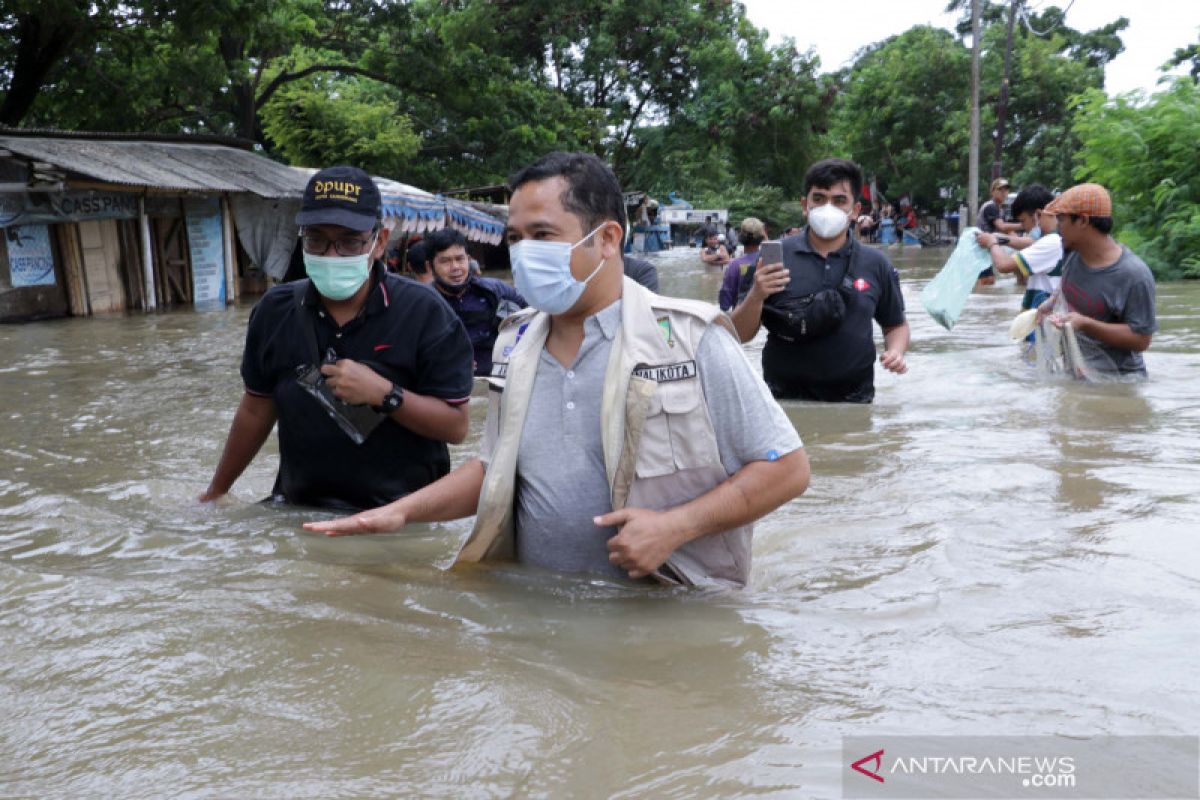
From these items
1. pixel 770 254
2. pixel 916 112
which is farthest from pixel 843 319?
pixel 916 112

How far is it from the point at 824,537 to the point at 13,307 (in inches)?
673

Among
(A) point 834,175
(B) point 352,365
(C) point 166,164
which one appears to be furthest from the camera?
(C) point 166,164

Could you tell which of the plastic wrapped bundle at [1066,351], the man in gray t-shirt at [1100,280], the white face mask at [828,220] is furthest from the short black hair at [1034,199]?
the white face mask at [828,220]

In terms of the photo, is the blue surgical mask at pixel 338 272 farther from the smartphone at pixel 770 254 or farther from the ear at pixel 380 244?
the smartphone at pixel 770 254

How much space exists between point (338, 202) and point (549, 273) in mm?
1202

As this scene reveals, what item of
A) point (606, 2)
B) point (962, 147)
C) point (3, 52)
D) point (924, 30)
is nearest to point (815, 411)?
point (3, 52)

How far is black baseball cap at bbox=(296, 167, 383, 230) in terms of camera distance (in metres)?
3.90

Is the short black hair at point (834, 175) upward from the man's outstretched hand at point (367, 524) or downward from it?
upward

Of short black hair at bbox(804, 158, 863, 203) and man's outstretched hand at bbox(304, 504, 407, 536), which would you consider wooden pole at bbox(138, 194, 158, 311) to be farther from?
man's outstretched hand at bbox(304, 504, 407, 536)

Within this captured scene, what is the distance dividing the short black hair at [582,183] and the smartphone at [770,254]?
2.83 meters

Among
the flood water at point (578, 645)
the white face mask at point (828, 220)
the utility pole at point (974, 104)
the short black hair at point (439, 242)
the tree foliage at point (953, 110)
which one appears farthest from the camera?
the tree foliage at point (953, 110)

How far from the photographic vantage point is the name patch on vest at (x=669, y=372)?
2941 millimetres

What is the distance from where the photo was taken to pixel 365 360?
405 cm

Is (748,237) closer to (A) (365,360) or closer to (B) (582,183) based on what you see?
(A) (365,360)
